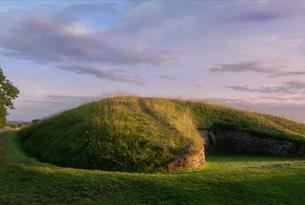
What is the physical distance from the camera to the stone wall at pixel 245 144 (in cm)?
2833

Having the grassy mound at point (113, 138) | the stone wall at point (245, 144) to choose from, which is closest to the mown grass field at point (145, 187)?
the grassy mound at point (113, 138)

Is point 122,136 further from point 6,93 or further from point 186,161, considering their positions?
point 6,93

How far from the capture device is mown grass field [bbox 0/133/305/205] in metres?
14.7

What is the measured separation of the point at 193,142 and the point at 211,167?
1.47 meters

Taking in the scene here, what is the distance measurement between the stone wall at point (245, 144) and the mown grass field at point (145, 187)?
10487mm

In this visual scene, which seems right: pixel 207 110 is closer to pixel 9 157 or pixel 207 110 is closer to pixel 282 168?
pixel 282 168

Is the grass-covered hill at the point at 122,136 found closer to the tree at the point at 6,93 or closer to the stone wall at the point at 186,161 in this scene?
the stone wall at the point at 186,161

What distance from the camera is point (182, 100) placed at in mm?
32500

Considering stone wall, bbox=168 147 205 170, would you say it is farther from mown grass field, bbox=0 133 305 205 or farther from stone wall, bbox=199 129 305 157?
stone wall, bbox=199 129 305 157

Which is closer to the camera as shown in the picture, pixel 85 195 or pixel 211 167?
pixel 85 195

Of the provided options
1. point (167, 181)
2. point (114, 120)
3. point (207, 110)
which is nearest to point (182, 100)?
point (207, 110)

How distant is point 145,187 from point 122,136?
5.94m

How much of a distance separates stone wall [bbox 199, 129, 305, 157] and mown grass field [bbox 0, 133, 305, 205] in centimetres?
1049

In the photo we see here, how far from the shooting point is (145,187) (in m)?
15.4
